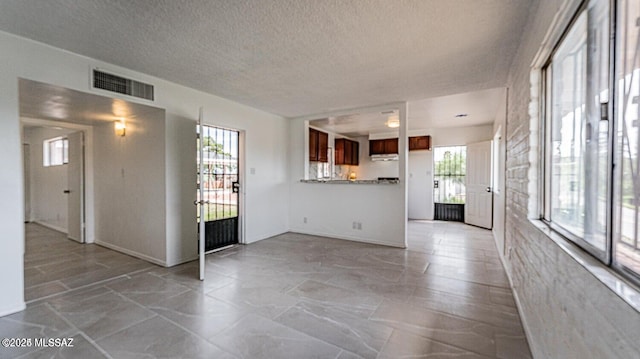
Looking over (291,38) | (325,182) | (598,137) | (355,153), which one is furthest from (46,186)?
(598,137)

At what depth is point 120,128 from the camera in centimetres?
423

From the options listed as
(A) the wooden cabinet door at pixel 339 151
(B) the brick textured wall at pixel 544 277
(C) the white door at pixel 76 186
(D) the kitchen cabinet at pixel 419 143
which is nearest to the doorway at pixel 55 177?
(C) the white door at pixel 76 186

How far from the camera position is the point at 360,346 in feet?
6.49

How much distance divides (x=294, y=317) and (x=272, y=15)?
8.20 feet

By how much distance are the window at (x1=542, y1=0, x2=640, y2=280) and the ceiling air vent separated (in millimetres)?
3975

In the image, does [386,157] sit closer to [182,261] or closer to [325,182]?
[325,182]

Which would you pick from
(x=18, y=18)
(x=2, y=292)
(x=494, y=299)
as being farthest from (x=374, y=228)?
(x=18, y=18)

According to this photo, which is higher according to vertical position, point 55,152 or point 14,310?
point 55,152

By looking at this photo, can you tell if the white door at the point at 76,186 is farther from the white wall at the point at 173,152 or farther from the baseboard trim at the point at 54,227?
the white wall at the point at 173,152

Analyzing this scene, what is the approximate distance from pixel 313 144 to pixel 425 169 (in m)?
3.40

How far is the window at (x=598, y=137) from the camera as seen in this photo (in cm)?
90

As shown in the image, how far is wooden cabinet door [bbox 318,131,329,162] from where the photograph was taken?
653 cm

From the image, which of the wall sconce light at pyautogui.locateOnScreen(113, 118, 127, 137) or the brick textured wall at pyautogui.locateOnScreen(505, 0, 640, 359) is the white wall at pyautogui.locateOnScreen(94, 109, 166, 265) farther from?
the brick textured wall at pyautogui.locateOnScreen(505, 0, 640, 359)

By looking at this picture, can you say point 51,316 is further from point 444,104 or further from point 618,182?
point 444,104
